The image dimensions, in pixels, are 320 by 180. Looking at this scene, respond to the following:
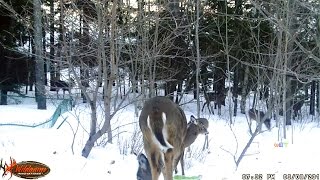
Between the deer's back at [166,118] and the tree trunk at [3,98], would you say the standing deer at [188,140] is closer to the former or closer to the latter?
the deer's back at [166,118]

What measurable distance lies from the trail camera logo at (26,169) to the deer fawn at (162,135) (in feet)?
5.28

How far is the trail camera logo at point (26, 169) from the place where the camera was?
20.2ft

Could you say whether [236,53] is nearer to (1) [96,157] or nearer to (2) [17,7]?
(2) [17,7]

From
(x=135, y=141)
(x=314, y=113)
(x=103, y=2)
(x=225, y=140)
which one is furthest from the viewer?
(x=314, y=113)

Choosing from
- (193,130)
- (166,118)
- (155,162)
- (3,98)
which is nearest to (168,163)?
(155,162)

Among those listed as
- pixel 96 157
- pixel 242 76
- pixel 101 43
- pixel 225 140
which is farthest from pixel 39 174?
pixel 242 76

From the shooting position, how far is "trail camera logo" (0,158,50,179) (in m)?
6.16

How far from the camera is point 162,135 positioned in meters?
5.50

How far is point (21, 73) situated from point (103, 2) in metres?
19.5

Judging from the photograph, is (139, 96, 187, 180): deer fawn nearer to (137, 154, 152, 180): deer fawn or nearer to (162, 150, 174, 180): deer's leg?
(162, 150, 174, 180): deer's leg

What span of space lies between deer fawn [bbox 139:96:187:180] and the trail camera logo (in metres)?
1.61

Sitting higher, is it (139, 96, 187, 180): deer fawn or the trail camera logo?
(139, 96, 187, 180): deer fawn

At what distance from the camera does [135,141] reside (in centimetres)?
971

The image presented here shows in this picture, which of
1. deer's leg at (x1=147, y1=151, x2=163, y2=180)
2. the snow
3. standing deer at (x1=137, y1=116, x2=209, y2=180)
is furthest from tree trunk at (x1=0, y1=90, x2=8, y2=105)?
deer's leg at (x1=147, y1=151, x2=163, y2=180)
